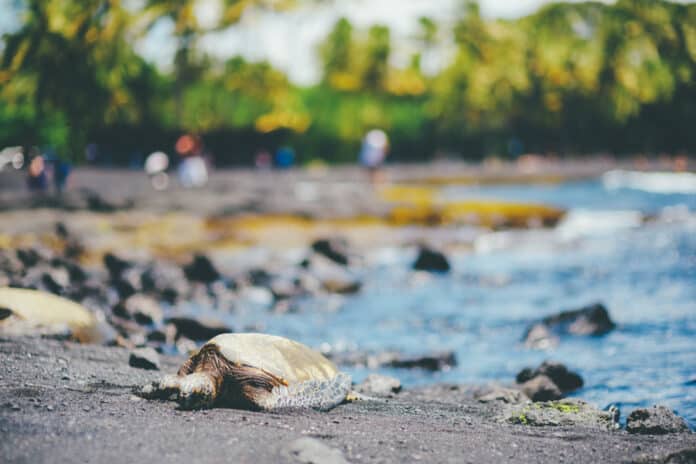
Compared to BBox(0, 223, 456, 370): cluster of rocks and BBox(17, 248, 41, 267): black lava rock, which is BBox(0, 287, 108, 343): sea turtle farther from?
BBox(17, 248, 41, 267): black lava rock

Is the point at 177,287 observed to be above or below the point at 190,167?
above

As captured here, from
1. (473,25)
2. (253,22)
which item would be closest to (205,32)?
(253,22)

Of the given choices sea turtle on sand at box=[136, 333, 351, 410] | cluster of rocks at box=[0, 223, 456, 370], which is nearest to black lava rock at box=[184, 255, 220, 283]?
cluster of rocks at box=[0, 223, 456, 370]

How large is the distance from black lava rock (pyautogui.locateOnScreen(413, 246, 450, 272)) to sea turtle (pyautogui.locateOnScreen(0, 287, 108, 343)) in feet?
21.4

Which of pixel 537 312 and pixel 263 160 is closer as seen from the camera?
pixel 537 312

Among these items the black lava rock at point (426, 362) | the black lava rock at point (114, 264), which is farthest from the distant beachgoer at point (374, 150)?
the black lava rock at point (426, 362)

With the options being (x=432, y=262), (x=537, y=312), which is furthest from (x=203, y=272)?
(x=537, y=312)

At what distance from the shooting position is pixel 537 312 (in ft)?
31.3

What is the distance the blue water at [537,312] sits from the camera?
6859 mm

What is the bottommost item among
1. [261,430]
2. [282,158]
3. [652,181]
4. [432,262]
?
[652,181]

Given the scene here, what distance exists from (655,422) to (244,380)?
255 cm

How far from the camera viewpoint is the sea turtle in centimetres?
587

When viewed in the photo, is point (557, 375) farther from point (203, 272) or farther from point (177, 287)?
point (203, 272)

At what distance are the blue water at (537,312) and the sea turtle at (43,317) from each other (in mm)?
2295
